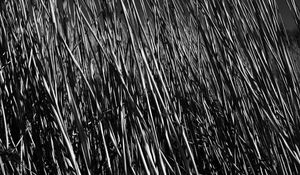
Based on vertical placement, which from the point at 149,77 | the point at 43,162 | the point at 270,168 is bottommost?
the point at 270,168

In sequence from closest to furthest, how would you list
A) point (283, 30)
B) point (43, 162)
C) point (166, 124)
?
1. point (283, 30)
2. point (166, 124)
3. point (43, 162)

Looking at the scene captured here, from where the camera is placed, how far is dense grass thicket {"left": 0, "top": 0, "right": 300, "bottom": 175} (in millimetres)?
718

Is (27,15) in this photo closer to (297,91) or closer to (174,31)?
(174,31)

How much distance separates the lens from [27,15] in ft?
3.05

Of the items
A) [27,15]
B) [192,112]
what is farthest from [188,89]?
[27,15]

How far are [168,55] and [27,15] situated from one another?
0.31 metres

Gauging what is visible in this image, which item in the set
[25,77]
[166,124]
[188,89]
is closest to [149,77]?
[166,124]

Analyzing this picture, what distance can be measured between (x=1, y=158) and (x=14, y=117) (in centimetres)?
12

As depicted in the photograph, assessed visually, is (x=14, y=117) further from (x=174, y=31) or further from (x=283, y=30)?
(x=283, y=30)

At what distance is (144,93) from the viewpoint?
29.5 inches

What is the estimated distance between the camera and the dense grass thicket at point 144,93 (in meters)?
0.72

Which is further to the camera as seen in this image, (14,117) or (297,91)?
(14,117)

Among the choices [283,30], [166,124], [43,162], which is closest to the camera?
[283,30]

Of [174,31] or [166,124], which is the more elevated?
[174,31]
